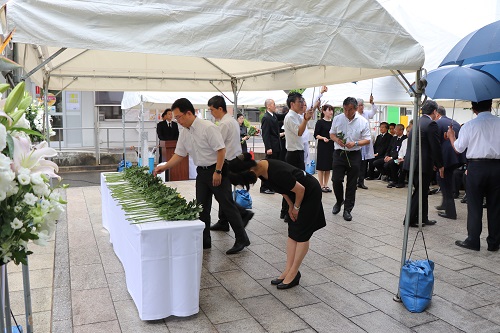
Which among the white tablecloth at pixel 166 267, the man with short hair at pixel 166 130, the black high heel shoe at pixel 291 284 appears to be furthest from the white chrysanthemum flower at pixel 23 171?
the man with short hair at pixel 166 130

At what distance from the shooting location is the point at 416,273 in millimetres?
3830

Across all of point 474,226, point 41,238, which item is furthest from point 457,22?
point 41,238

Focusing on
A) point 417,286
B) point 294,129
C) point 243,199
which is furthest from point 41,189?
point 243,199

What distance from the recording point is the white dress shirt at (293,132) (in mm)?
7020

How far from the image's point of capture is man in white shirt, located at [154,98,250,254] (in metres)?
4.96

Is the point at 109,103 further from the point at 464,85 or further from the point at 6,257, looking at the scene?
the point at 6,257

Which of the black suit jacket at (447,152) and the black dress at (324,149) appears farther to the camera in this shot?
the black dress at (324,149)

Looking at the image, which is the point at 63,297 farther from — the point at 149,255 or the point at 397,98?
the point at 397,98

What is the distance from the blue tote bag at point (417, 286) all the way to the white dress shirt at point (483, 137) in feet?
7.15

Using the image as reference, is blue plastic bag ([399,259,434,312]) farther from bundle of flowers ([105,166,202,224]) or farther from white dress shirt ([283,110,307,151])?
white dress shirt ([283,110,307,151])

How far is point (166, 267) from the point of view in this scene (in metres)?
3.57

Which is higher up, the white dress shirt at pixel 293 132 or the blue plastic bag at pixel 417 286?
the white dress shirt at pixel 293 132

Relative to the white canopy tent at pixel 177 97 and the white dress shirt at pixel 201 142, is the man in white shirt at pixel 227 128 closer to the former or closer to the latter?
the white dress shirt at pixel 201 142

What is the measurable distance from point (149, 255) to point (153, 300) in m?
0.39
